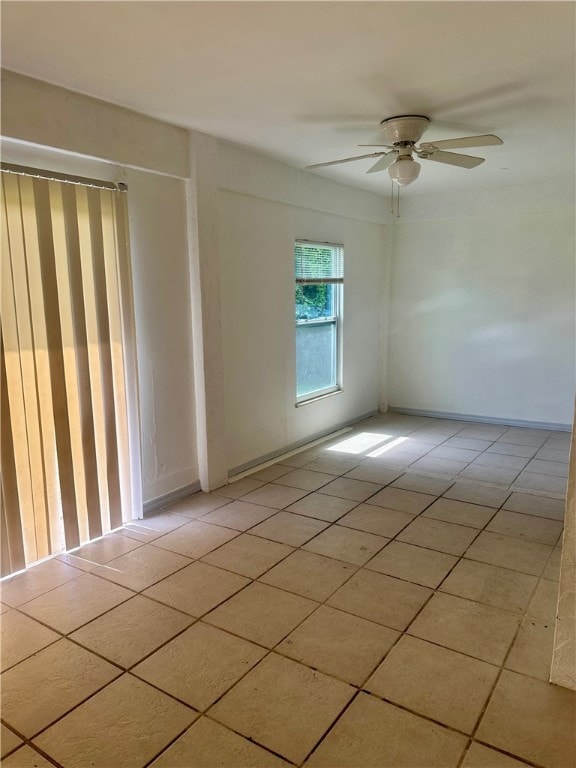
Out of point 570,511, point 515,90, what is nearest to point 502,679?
point 570,511

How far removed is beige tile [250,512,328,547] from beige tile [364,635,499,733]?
1073 mm

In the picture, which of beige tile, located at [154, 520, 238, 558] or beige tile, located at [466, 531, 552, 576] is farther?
beige tile, located at [154, 520, 238, 558]

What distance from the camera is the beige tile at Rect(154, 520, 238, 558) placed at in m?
3.15

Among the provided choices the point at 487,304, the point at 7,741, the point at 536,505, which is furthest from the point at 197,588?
the point at 487,304

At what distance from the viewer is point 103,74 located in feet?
8.56

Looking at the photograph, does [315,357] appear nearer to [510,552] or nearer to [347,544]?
[347,544]

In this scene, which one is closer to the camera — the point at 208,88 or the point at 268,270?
the point at 208,88

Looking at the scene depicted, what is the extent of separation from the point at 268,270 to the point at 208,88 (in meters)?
1.86

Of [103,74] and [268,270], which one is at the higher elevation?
[103,74]

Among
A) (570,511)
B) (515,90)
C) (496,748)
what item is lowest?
(496,748)

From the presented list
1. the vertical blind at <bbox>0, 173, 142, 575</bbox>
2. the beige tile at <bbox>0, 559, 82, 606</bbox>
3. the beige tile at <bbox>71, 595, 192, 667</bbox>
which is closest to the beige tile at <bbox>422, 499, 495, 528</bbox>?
the beige tile at <bbox>71, 595, 192, 667</bbox>

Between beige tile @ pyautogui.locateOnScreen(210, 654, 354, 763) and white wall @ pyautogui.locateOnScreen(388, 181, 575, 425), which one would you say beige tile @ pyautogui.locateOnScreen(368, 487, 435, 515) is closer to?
beige tile @ pyautogui.locateOnScreen(210, 654, 354, 763)

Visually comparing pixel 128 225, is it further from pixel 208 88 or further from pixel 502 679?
pixel 502 679

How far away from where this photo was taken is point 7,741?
6.02 ft
